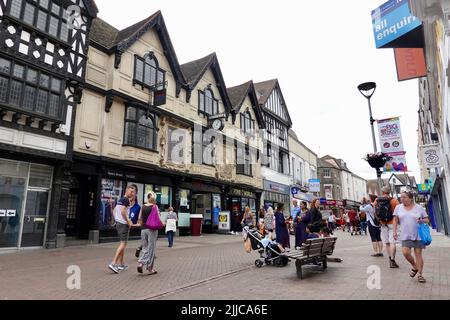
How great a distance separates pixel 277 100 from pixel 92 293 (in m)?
31.0

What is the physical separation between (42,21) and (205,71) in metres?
11.2

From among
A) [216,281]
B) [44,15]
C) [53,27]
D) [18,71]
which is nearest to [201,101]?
[53,27]

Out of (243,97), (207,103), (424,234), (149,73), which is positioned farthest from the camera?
(243,97)

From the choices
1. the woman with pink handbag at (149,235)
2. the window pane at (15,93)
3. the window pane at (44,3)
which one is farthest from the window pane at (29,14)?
the woman with pink handbag at (149,235)

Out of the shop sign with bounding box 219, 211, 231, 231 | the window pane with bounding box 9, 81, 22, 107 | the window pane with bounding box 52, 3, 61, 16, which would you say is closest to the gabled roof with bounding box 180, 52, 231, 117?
the shop sign with bounding box 219, 211, 231, 231

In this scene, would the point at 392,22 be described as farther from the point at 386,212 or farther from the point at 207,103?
the point at 207,103

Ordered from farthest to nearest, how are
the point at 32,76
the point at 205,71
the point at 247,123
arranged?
1. the point at 247,123
2. the point at 205,71
3. the point at 32,76

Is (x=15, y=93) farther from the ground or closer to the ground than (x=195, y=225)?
farther from the ground

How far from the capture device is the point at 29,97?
12.2 meters

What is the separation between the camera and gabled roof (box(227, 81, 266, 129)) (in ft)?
86.3

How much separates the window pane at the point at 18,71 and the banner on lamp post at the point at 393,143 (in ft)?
42.5

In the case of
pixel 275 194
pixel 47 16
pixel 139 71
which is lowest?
pixel 275 194

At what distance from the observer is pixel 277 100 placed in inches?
1348
